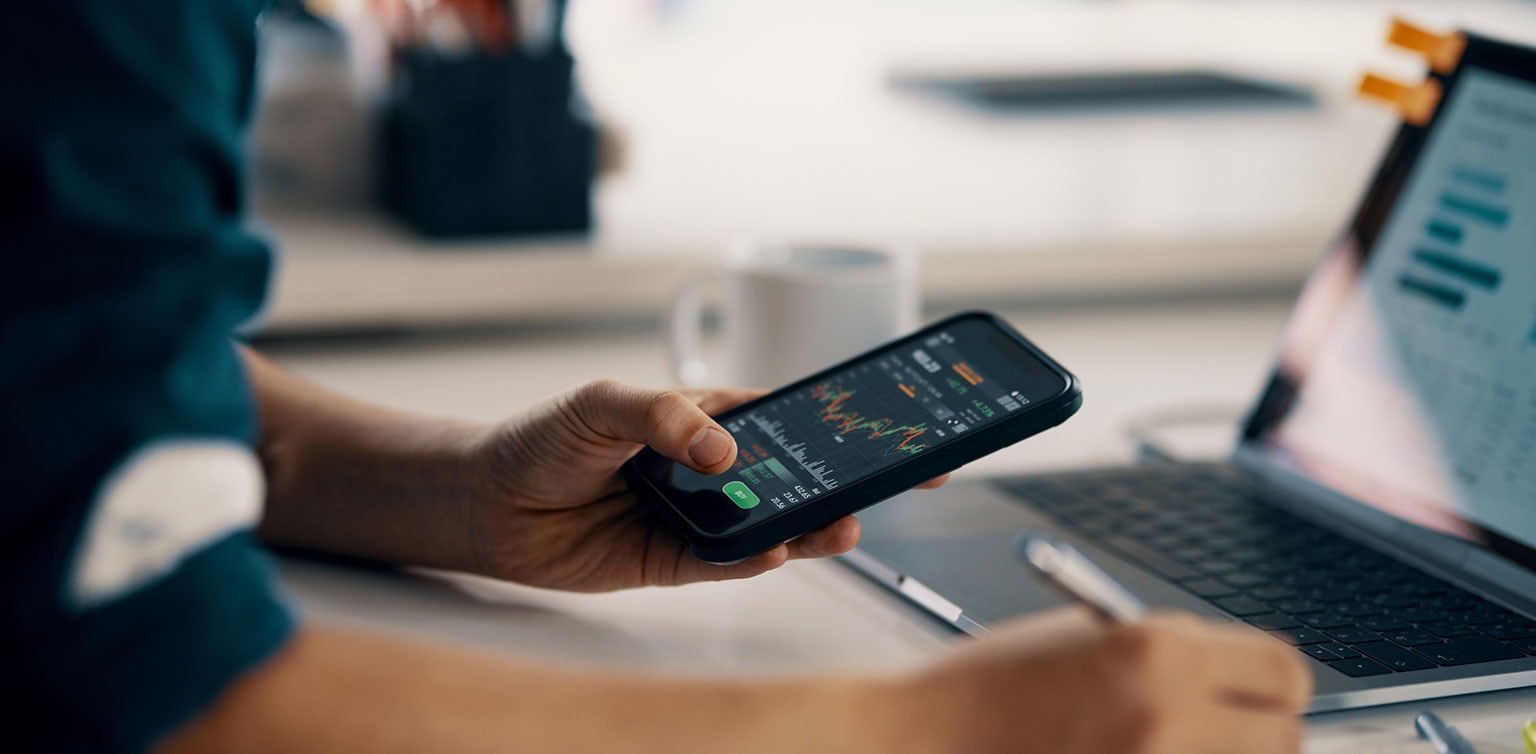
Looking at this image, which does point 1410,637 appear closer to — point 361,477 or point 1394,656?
point 1394,656

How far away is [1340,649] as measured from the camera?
0.61 meters

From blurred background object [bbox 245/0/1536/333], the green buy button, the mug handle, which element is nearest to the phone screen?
the green buy button

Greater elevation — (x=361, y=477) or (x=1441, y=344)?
(x=1441, y=344)

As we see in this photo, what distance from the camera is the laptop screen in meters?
0.73

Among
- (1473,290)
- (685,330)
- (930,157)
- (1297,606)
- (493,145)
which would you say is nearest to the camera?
(1297,606)

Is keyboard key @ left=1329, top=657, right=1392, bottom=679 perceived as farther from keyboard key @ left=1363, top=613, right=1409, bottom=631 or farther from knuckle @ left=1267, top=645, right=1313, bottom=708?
knuckle @ left=1267, top=645, right=1313, bottom=708

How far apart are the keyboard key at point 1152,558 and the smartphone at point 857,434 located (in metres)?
0.12

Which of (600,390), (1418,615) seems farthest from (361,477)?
(1418,615)

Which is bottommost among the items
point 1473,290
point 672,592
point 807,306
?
point 672,592

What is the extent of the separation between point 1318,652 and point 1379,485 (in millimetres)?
195

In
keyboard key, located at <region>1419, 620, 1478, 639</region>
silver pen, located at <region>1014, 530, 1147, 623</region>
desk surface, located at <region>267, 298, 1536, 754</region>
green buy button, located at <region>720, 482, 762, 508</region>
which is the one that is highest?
silver pen, located at <region>1014, 530, 1147, 623</region>

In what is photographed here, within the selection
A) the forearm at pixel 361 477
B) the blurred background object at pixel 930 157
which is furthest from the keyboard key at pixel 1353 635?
the blurred background object at pixel 930 157

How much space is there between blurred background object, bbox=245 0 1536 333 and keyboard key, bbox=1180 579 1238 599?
0.53 m

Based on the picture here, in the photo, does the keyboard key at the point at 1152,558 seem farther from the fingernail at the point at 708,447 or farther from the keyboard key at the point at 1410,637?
the fingernail at the point at 708,447
